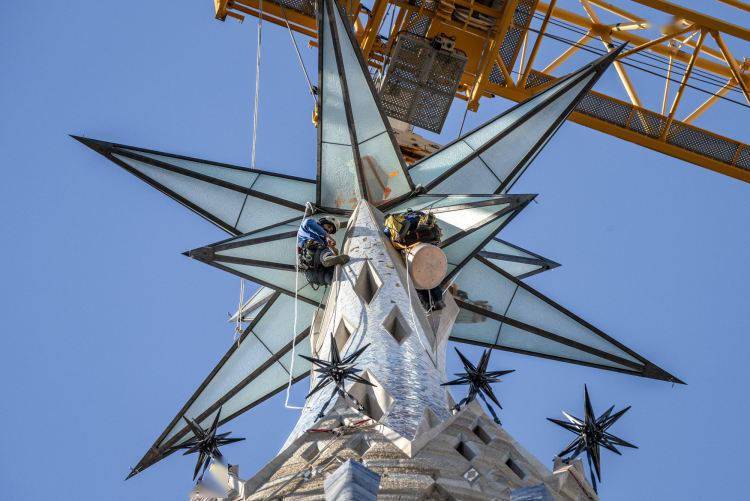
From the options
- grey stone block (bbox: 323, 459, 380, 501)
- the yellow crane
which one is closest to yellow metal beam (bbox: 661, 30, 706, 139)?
the yellow crane

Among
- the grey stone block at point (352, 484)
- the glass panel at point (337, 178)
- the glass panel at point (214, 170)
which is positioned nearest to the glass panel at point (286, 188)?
the glass panel at point (214, 170)

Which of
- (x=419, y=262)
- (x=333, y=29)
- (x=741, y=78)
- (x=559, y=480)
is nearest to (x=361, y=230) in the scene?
(x=419, y=262)

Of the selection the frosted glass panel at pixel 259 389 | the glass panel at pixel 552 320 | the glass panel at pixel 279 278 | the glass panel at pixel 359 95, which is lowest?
the frosted glass panel at pixel 259 389

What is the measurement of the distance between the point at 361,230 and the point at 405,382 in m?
4.93

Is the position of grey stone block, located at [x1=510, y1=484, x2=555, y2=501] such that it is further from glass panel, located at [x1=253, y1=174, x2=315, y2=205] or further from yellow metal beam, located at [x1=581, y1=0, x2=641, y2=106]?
yellow metal beam, located at [x1=581, y1=0, x2=641, y2=106]

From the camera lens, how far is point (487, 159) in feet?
96.6

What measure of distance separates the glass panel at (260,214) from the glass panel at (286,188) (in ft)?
0.78

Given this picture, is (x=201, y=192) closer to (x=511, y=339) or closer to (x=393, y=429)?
(x=511, y=339)

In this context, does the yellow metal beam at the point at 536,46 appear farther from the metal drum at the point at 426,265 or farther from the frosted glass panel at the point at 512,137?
the metal drum at the point at 426,265

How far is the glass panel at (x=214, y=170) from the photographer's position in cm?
2923

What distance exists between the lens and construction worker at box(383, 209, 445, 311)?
2698cm

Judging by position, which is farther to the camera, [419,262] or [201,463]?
[419,262]

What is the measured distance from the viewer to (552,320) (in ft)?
99.3

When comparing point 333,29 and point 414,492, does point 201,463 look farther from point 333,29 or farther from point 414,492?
point 333,29
